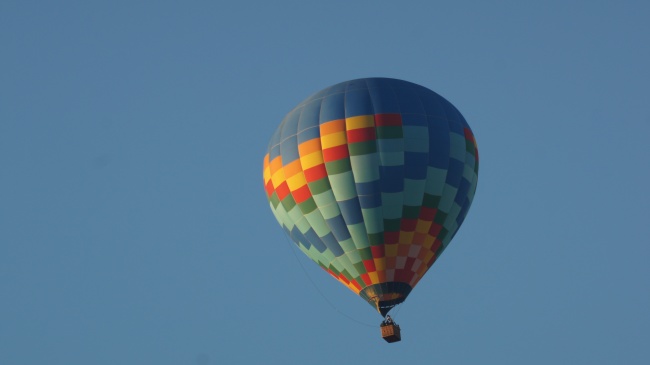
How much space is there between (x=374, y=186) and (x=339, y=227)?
1.29 m

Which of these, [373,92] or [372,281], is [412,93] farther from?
[372,281]

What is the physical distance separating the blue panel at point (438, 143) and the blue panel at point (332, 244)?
9.71ft

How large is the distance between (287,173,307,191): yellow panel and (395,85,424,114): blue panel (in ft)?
9.63

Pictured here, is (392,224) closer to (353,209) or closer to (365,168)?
(353,209)

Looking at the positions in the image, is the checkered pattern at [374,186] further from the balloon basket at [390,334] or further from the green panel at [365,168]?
the balloon basket at [390,334]

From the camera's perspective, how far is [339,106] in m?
39.4

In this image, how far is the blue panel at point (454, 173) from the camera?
39.1 meters

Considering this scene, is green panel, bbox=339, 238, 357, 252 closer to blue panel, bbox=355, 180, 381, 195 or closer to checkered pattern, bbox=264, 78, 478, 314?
checkered pattern, bbox=264, 78, 478, 314

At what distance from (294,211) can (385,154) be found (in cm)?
264

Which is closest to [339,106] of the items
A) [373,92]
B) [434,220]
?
[373,92]

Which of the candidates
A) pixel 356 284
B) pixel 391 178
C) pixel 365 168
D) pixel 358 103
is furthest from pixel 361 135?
pixel 356 284

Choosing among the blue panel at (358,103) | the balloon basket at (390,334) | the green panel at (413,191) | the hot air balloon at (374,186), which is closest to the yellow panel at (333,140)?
the hot air balloon at (374,186)

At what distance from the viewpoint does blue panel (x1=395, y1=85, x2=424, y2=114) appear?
3928 centimetres

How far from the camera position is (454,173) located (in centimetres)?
3925
